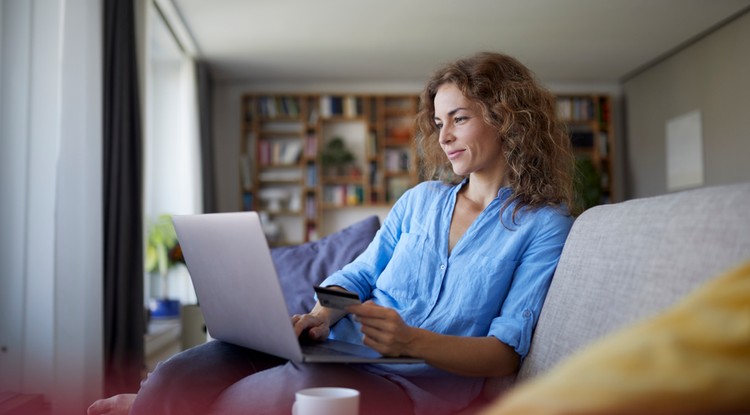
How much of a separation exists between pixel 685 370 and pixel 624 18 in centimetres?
563

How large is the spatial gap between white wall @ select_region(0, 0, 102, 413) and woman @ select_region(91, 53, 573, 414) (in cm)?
191

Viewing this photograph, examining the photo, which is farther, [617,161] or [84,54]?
[617,161]

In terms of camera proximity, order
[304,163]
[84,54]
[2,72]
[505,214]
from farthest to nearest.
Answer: [304,163] < [84,54] < [2,72] < [505,214]

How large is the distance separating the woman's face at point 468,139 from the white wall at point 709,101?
474 centimetres

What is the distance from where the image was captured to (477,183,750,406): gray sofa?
970 mm

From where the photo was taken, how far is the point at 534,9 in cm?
544

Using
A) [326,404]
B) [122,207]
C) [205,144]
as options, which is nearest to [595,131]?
[205,144]

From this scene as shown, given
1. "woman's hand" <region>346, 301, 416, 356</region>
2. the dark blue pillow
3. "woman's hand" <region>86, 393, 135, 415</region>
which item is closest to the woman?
"woman's hand" <region>346, 301, 416, 356</region>

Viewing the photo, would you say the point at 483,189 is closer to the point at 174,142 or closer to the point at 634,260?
the point at 634,260

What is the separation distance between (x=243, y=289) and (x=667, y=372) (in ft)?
2.76

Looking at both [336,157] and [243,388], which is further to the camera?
[336,157]

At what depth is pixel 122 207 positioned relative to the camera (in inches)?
145

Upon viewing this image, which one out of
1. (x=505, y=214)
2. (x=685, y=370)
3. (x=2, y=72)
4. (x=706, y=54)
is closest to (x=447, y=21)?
(x=706, y=54)

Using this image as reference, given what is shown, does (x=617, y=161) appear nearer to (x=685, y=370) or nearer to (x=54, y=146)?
(x=54, y=146)
